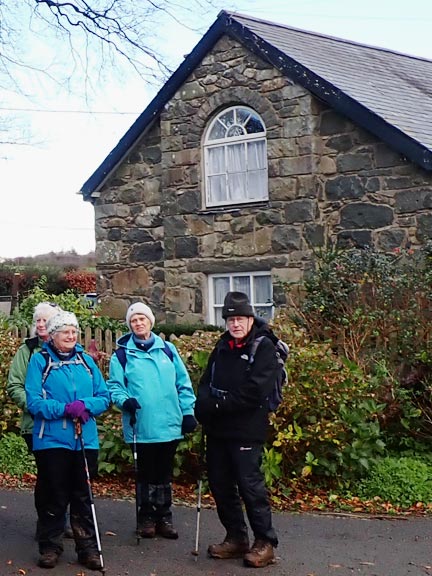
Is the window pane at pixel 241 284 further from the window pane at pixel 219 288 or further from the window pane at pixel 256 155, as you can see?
the window pane at pixel 256 155

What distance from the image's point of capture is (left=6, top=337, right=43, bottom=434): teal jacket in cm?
689

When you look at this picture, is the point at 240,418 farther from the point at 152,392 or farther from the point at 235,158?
the point at 235,158

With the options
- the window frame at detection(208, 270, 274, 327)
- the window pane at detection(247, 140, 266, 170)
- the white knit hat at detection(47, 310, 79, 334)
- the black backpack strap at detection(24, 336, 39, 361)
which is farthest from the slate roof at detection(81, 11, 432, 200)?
the white knit hat at detection(47, 310, 79, 334)

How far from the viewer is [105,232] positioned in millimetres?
16828

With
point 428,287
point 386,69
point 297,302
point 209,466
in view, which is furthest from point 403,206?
point 209,466

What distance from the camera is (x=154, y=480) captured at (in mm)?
6977

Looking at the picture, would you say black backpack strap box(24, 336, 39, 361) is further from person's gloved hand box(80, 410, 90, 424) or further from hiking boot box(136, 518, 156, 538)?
hiking boot box(136, 518, 156, 538)

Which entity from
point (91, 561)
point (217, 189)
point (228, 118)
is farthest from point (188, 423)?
point (228, 118)

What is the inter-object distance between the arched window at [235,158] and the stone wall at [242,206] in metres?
0.18

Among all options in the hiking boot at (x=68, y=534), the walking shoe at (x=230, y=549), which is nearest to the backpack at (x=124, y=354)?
the hiking boot at (x=68, y=534)

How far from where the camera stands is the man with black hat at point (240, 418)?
6238mm

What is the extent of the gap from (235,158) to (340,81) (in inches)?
82.3

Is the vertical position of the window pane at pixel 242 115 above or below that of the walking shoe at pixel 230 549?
above

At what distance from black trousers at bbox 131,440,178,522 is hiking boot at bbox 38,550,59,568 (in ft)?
2.64
